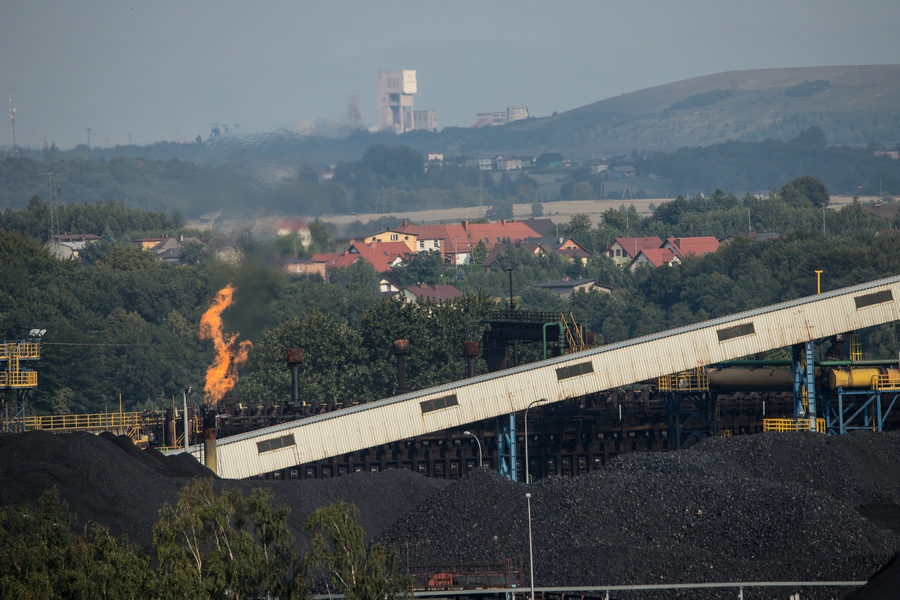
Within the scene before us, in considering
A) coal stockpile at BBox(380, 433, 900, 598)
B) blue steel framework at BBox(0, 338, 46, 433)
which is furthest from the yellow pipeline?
blue steel framework at BBox(0, 338, 46, 433)

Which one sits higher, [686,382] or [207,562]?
[686,382]

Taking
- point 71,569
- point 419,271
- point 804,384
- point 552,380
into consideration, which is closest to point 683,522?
point 552,380

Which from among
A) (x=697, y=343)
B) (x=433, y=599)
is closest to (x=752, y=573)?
(x=433, y=599)

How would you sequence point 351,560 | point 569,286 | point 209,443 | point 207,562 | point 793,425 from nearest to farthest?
point 207,562
point 351,560
point 209,443
point 793,425
point 569,286

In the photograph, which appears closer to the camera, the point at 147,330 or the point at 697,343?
the point at 697,343

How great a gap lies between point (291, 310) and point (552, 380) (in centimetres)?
6619

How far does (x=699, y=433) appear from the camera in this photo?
215 feet

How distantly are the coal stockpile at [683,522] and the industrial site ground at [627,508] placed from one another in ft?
0.19

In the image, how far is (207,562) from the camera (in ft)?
107

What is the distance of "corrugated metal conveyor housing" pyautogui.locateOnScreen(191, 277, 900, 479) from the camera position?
188ft

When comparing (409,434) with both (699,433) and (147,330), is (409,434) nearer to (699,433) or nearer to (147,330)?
(699,433)

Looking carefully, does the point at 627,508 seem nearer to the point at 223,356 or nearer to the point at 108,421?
the point at 108,421

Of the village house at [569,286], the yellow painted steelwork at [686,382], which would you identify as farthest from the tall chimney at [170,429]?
the village house at [569,286]

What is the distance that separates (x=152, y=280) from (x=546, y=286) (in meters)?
62.6
